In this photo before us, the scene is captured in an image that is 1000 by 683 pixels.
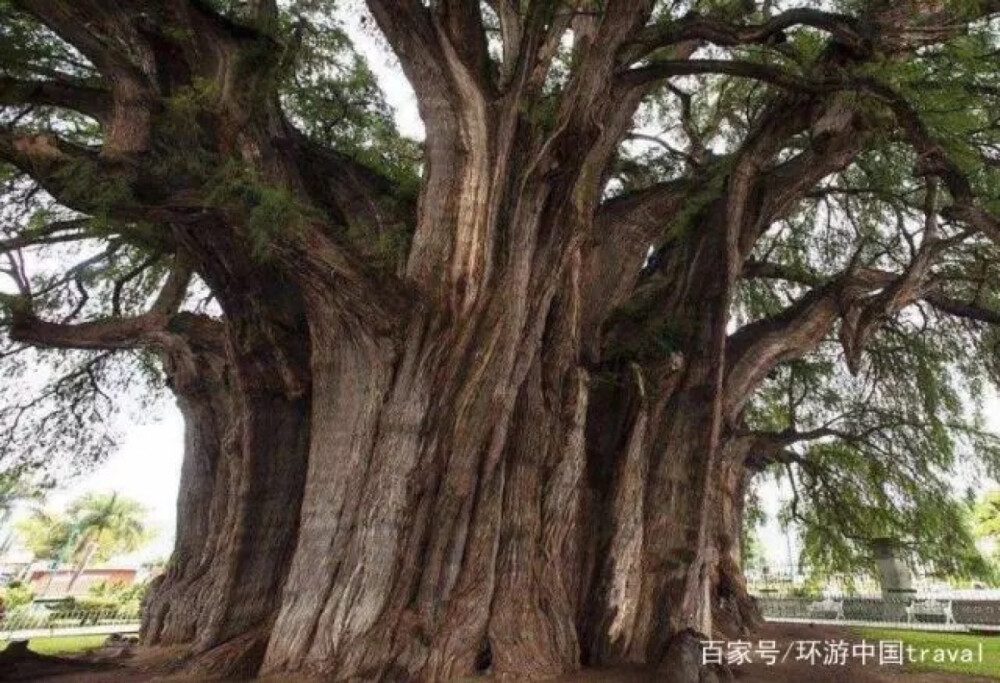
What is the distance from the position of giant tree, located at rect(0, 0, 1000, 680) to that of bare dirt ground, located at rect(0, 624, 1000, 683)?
0.20 m

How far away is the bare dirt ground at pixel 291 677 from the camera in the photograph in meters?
3.96

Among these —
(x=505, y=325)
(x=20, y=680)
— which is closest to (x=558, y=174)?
(x=505, y=325)

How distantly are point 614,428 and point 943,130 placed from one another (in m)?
3.43

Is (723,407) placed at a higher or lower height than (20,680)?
higher

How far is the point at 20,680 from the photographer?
4000 millimetres

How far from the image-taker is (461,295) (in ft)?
14.0

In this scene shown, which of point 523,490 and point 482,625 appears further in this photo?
point 523,490

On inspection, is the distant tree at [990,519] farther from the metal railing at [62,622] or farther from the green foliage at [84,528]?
the green foliage at [84,528]

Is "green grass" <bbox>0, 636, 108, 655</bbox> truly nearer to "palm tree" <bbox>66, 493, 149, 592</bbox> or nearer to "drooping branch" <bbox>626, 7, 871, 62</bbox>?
"drooping branch" <bbox>626, 7, 871, 62</bbox>

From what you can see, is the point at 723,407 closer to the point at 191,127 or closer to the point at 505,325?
the point at 505,325

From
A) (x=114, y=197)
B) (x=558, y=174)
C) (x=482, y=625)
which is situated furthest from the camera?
(x=558, y=174)

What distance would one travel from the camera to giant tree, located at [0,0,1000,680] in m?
3.95
